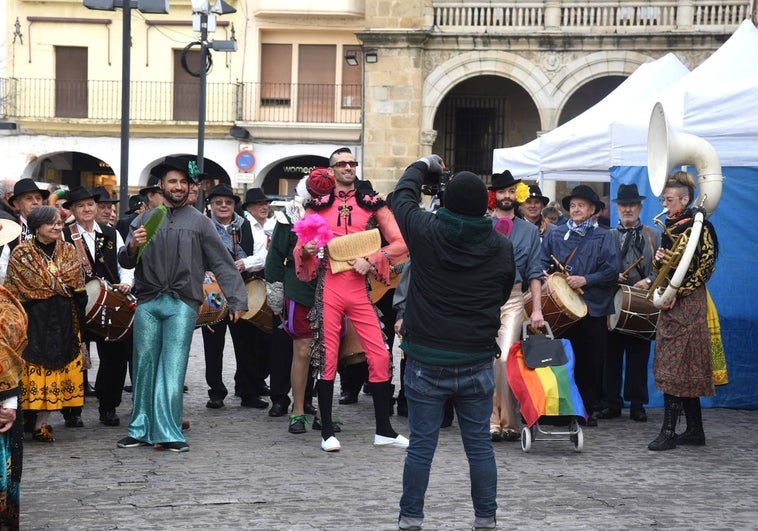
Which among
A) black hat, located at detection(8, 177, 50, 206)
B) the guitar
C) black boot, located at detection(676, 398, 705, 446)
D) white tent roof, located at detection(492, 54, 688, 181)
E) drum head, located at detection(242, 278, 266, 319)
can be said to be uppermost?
white tent roof, located at detection(492, 54, 688, 181)

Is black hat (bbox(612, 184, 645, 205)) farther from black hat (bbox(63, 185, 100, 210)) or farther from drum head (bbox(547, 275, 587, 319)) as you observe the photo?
black hat (bbox(63, 185, 100, 210))

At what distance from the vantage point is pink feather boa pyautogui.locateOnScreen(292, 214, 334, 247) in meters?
8.91

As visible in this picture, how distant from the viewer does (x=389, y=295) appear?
1086 centimetres

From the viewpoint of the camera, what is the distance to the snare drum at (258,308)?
10836mm

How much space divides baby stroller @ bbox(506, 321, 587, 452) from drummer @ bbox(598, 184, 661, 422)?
172 cm

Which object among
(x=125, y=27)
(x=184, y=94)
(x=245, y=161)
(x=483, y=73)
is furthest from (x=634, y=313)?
(x=184, y=94)

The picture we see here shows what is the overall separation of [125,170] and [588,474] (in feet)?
39.5

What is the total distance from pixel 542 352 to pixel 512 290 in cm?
59

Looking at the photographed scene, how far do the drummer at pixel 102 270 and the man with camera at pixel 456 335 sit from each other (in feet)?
13.4

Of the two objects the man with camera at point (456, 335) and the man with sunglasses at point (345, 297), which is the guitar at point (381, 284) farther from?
the man with camera at point (456, 335)

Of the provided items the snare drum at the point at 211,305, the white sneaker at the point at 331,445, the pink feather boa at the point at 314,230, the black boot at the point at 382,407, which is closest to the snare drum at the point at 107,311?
the snare drum at the point at 211,305

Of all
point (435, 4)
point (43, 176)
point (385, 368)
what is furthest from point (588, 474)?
point (43, 176)

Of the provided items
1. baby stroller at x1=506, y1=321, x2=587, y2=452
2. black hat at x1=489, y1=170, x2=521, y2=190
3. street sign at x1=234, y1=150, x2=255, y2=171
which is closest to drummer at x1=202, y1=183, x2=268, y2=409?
black hat at x1=489, y1=170, x2=521, y2=190

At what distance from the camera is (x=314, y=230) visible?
29.3ft
